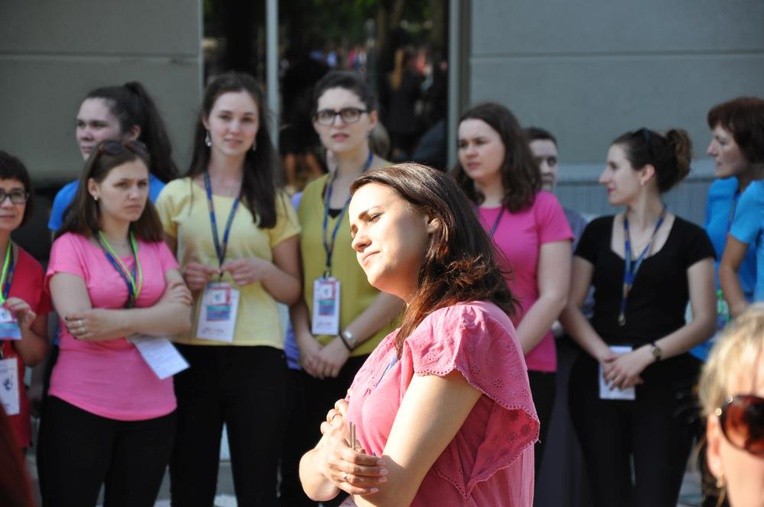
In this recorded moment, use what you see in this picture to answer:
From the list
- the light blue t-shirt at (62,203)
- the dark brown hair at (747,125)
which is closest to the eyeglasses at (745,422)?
the light blue t-shirt at (62,203)

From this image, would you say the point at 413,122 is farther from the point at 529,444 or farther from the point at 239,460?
the point at 529,444

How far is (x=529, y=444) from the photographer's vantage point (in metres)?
2.73

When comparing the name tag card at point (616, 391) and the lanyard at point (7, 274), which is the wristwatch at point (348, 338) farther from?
the lanyard at point (7, 274)

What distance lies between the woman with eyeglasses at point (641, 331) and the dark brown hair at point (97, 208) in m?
1.87

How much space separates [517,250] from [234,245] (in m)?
1.20

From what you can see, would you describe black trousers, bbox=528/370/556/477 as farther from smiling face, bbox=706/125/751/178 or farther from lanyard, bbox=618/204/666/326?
smiling face, bbox=706/125/751/178

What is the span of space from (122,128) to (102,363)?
115 cm

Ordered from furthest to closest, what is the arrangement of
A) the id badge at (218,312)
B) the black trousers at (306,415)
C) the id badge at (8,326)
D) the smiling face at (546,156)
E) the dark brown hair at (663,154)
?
the smiling face at (546,156) < the dark brown hair at (663,154) < the black trousers at (306,415) < the id badge at (218,312) < the id badge at (8,326)

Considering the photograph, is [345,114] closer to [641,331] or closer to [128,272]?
[128,272]

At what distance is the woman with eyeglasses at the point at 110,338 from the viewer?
4316 mm

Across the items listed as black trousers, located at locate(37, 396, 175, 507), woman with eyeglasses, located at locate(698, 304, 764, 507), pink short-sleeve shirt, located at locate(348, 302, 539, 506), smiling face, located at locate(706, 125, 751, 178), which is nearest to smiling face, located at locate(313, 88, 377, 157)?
black trousers, located at locate(37, 396, 175, 507)

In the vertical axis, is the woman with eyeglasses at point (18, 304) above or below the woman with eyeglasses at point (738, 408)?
below

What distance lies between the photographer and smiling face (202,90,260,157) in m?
4.92

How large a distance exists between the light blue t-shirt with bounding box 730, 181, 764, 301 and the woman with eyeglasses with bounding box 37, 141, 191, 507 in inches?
94.2
